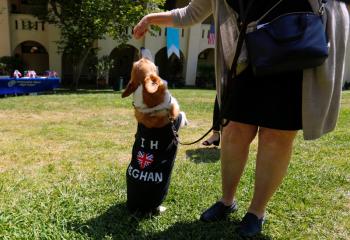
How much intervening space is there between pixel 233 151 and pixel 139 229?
80 cm

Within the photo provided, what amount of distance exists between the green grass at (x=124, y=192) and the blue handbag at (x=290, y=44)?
1.13m

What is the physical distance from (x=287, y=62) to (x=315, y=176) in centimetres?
207

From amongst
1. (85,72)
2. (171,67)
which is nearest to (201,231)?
(85,72)

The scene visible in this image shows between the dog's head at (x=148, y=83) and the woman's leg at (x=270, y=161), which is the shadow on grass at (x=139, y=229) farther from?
the dog's head at (x=148, y=83)

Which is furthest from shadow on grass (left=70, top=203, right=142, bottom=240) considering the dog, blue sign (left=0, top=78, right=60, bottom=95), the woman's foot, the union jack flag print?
blue sign (left=0, top=78, right=60, bottom=95)

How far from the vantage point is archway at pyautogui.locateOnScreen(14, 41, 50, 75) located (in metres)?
22.3

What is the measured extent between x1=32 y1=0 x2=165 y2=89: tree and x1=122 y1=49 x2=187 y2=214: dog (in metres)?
15.5

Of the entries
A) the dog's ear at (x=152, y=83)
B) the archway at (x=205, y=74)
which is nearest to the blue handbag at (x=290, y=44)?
the dog's ear at (x=152, y=83)

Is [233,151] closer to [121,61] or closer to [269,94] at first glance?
[269,94]

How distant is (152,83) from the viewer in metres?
2.45

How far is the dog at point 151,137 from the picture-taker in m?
2.47

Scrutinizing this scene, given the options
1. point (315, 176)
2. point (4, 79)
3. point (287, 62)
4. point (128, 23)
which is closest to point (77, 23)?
point (128, 23)

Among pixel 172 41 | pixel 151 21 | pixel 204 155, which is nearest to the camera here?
pixel 151 21

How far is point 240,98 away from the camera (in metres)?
2.26
